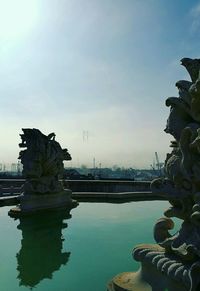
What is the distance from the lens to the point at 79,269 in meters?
6.39

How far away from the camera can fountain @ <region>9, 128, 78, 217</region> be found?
13.9 m

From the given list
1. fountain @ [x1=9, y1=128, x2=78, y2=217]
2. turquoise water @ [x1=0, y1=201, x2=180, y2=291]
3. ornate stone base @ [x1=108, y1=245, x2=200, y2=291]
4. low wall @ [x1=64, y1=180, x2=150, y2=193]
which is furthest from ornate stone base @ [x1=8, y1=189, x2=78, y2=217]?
ornate stone base @ [x1=108, y1=245, x2=200, y2=291]

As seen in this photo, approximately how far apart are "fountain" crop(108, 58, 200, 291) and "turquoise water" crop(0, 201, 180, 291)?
1.28m

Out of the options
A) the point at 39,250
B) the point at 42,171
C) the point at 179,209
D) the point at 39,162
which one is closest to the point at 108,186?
the point at 42,171

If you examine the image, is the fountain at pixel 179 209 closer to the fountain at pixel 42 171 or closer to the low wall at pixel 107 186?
the fountain at pixel 42 171

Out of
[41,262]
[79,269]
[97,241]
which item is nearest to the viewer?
[79,269]

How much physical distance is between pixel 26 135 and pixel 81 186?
8096 millimetres

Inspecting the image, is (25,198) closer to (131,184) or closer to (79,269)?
(79,269)

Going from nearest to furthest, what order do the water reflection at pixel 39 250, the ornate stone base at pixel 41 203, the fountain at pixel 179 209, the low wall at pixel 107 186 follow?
the fountain at pixel 179 209 < the water reflection at pixel 39 250 < the ornate stone base at pixel 41 203 < the low wall at pixel 107 186

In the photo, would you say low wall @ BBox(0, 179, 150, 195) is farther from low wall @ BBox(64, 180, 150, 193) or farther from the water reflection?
the water reflection

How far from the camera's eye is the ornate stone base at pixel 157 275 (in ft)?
12.5

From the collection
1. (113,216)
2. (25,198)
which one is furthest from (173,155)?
(25,198)

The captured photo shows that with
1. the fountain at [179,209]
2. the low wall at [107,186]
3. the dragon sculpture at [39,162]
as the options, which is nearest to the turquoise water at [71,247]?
the fountain at [179,209]

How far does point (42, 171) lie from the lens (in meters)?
14.5
